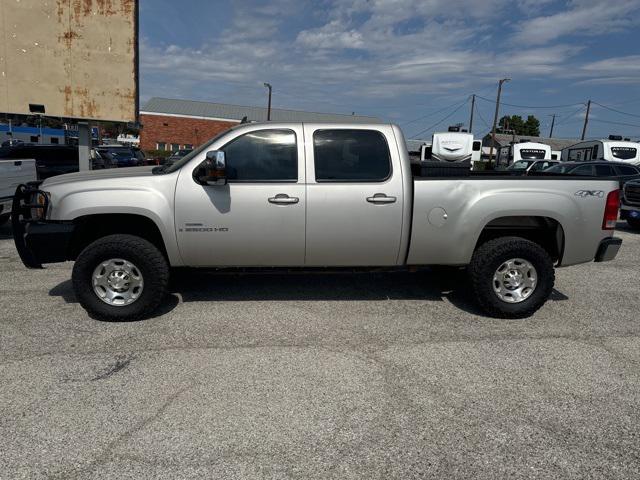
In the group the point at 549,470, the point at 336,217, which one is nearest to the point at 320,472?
the point at 549,470

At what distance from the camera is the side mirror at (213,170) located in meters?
4.19

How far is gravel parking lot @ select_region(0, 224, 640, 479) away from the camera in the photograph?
2.64m

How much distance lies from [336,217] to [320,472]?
2522 mm

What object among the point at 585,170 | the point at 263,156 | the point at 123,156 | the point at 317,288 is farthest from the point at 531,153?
the point at 263,156

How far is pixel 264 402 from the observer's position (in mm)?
3205

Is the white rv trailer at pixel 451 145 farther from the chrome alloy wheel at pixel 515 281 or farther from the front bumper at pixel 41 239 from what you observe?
the front bumper at pixel 41 239

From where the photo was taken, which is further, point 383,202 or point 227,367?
Result: point 383,202

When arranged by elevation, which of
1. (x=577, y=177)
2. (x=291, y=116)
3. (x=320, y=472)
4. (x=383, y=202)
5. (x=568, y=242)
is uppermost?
(x=291, y=116)

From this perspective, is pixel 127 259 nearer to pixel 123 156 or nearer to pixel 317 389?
pixel 317 389

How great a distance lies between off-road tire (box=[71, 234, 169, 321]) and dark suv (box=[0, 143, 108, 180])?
32.2ft

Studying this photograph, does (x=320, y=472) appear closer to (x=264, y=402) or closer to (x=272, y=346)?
(x=264, y=402)

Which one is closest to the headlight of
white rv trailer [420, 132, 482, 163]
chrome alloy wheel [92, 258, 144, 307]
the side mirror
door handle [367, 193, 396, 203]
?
chrome alloy wheel [92, 258, 144, 307]

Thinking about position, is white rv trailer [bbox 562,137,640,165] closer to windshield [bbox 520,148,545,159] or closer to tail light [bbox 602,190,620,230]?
windshield [bbox 520,148,545,159]

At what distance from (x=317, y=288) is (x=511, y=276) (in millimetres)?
2187
